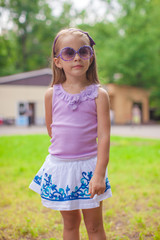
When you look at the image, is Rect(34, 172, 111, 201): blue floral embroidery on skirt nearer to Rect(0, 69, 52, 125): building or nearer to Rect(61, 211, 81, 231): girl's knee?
Rect(61, 211, 81, 231): girl's knee

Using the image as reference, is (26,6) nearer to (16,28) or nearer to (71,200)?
(16,28)

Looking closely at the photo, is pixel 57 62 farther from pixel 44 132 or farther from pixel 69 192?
pixel 44 132

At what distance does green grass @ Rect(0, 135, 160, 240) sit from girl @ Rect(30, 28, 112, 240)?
94 cm

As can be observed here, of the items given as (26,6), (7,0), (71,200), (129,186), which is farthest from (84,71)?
(26,6)

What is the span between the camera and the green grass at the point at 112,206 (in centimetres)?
227

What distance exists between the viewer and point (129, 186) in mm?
3631

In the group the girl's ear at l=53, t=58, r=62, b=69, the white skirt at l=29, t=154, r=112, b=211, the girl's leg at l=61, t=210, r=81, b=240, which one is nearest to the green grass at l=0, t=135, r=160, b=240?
the girl's leg at l=61, t=210, r=81, b=240

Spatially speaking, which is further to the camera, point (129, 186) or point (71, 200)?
point (129, 186)

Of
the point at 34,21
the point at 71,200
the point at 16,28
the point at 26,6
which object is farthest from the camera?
the point at 34,21

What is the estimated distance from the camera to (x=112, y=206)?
115 inches

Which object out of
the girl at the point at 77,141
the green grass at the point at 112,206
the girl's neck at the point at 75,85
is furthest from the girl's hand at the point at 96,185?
the green grass at the point at 112,206

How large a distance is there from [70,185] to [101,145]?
10.8 inches

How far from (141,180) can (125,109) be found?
18234 mm

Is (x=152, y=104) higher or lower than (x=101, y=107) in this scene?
lower
